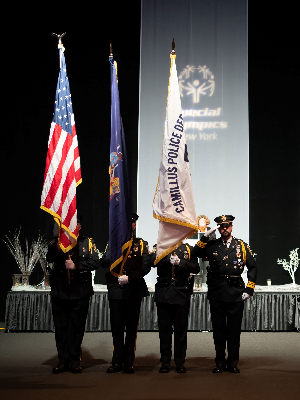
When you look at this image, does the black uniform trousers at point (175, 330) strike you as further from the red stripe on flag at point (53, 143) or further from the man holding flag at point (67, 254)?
the red stripe on flag at point (53, 143)

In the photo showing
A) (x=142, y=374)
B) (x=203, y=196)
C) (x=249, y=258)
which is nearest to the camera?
(x=142, y=374)

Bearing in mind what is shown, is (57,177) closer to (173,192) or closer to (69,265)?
(69,265)

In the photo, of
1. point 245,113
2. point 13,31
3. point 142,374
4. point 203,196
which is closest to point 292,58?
point 245,113

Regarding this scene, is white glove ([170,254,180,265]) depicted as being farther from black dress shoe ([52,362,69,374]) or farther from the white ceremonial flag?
black dress shoe ([52,362,69,374])

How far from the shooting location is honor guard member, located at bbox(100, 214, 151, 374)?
13.7ft

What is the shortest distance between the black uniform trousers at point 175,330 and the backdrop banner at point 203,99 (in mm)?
2961

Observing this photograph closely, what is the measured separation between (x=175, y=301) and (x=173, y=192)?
968 mm

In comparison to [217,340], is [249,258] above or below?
above

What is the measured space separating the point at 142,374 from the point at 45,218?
417 centimetres

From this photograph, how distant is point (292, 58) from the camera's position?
805 cm

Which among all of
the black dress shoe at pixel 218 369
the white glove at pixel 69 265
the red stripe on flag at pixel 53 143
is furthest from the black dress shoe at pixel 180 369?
the red stripe on flag at pixel 53 143

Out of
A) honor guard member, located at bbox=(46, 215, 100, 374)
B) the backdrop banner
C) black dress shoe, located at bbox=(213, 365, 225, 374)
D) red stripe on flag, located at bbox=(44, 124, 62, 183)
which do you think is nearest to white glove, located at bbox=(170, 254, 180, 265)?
honor guard member, located at bbox=(46, 215, 100, 374)

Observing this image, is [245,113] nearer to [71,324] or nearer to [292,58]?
[292,58]

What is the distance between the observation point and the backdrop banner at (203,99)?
24.3ft
